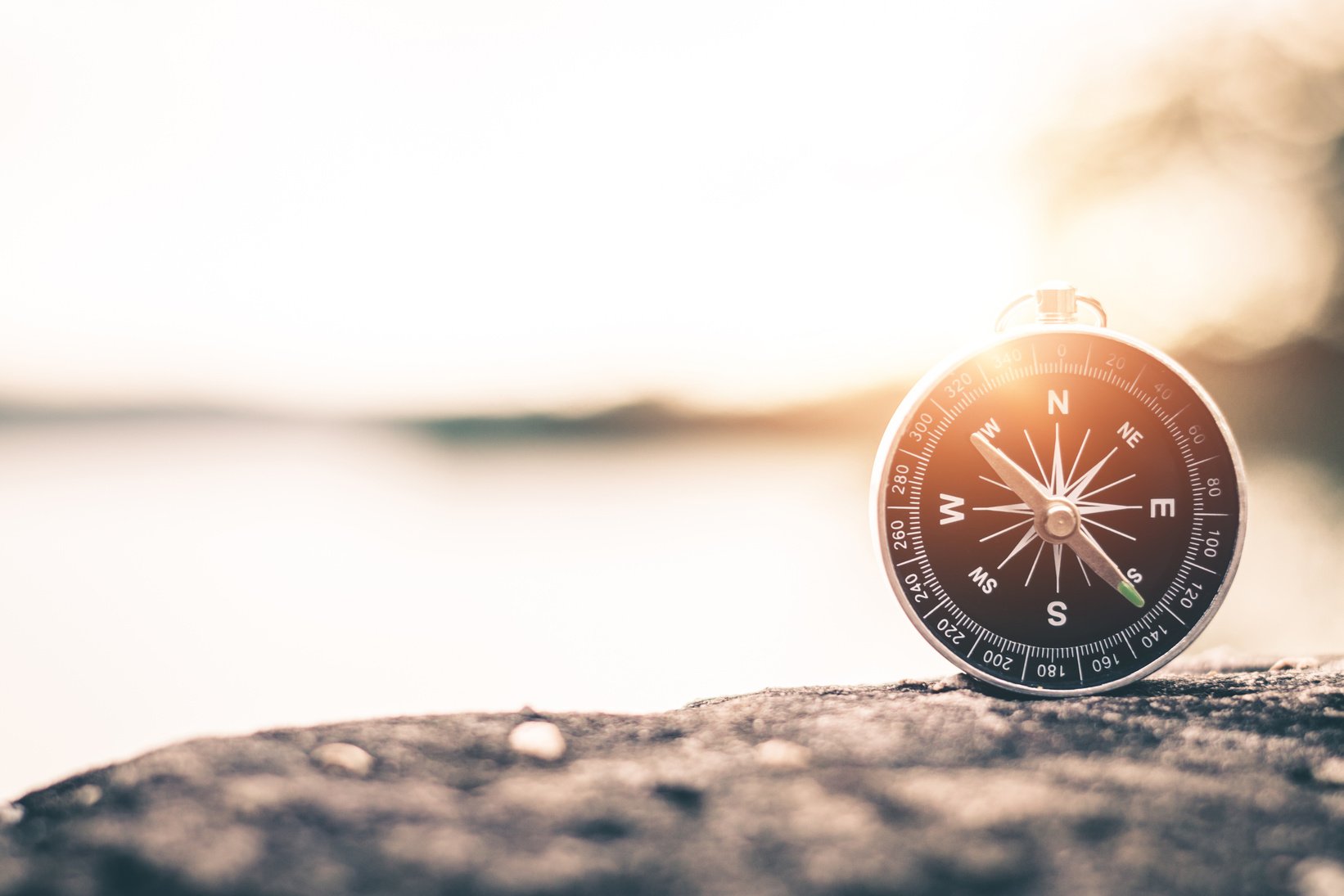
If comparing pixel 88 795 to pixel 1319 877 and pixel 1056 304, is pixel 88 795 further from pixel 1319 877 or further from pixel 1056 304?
pixel 1056 304

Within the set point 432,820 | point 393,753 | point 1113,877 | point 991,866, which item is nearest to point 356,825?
point 432,820

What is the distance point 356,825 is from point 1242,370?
14191 millimetres

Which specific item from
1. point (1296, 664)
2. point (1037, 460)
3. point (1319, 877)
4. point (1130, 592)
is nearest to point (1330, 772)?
point (1319, 877)

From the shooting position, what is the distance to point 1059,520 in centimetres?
306

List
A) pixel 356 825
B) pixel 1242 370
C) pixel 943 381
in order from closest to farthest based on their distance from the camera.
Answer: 1. pixel 356 825
2. pixel 943 381
3. pixel 1242 370

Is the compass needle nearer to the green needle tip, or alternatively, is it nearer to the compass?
the compass

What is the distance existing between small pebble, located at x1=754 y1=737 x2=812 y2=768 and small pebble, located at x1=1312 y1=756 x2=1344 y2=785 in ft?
3.51

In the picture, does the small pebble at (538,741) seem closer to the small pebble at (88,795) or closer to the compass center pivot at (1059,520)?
the small pebble at (88,795)

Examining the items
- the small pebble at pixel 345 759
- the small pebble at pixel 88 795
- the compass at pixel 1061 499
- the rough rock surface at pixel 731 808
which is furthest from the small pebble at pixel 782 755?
the small pebble at pixel 88 795

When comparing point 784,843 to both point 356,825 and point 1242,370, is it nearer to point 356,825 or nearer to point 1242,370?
point 356,825

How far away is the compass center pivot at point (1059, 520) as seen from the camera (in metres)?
3.06

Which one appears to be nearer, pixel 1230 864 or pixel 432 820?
pixel 1230 864

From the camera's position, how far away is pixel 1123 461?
124 inches

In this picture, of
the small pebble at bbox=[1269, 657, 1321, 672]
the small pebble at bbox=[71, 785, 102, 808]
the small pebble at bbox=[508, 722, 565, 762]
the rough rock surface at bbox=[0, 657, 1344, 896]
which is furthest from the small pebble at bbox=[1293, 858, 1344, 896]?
the small pebble at bbox=[71, 785, 102, 808]
